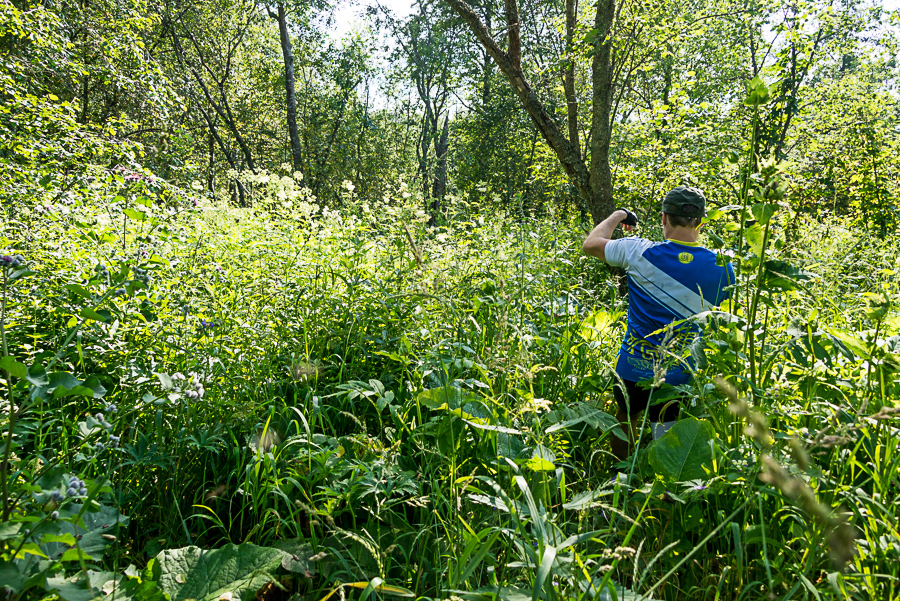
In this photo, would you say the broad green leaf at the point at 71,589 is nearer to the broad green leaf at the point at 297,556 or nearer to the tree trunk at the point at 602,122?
the broad green leaf at the point at 297,556

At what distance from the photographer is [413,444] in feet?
7.09

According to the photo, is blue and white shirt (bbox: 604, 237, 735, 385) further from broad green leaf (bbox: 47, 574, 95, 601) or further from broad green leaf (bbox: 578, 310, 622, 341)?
broad green leaf (bbox: 47, 574, 95, 601)

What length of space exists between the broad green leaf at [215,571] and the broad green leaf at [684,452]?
1.32 metres

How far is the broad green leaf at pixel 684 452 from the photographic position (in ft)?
5.24

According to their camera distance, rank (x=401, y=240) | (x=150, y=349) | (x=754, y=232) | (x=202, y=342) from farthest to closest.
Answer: (x=401, y=240) < (x=202, y=342) < (x=150, y=349) < (x=754, y=232)

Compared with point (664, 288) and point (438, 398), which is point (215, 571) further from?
point (664, 288)

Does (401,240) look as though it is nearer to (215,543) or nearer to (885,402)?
(215,543)

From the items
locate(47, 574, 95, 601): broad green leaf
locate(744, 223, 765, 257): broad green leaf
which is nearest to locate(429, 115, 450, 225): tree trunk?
Answer: locate(744, 223, 765, 257): broad green leaf

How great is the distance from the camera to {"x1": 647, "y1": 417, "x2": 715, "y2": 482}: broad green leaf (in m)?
1.60

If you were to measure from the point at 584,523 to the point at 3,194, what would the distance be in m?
5.28

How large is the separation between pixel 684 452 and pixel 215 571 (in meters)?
1.60

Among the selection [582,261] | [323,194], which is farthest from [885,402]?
[323,194]

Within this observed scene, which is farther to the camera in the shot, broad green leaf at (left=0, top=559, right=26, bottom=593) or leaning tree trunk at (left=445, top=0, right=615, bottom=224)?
leaning tree trunk at (left=445, top=0, right=615, bottom=224)

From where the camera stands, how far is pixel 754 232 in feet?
4.99
